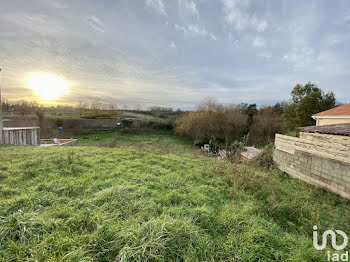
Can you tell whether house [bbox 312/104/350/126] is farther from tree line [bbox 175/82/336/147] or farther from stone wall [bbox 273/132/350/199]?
tree line [bbox 175/82/336/147]

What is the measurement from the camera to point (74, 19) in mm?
5656

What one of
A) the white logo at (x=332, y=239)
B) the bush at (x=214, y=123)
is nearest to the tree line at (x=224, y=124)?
the bush at (x=214, y=123)

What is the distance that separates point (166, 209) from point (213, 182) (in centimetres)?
160

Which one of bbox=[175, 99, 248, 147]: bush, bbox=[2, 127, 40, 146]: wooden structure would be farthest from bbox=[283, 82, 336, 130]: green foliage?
bbox=[2, 127, 40, 146]: wooden structure

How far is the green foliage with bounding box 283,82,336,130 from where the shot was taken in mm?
12461

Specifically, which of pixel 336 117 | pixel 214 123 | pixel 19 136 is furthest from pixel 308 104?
pixel 19 136

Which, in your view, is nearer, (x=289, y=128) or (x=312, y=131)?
(x=312, y=131)

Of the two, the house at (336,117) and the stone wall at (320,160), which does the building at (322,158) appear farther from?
the house at (336,117)

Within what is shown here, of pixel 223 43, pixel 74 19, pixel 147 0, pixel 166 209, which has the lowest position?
pixel 166 209

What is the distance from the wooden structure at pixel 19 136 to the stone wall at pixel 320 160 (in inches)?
458

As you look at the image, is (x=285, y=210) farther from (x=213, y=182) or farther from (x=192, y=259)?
(x=192, y=259)

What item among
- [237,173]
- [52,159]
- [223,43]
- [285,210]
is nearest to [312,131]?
[237,173]

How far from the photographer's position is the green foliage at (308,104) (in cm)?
1246

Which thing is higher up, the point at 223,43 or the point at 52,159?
the point at 223,43
